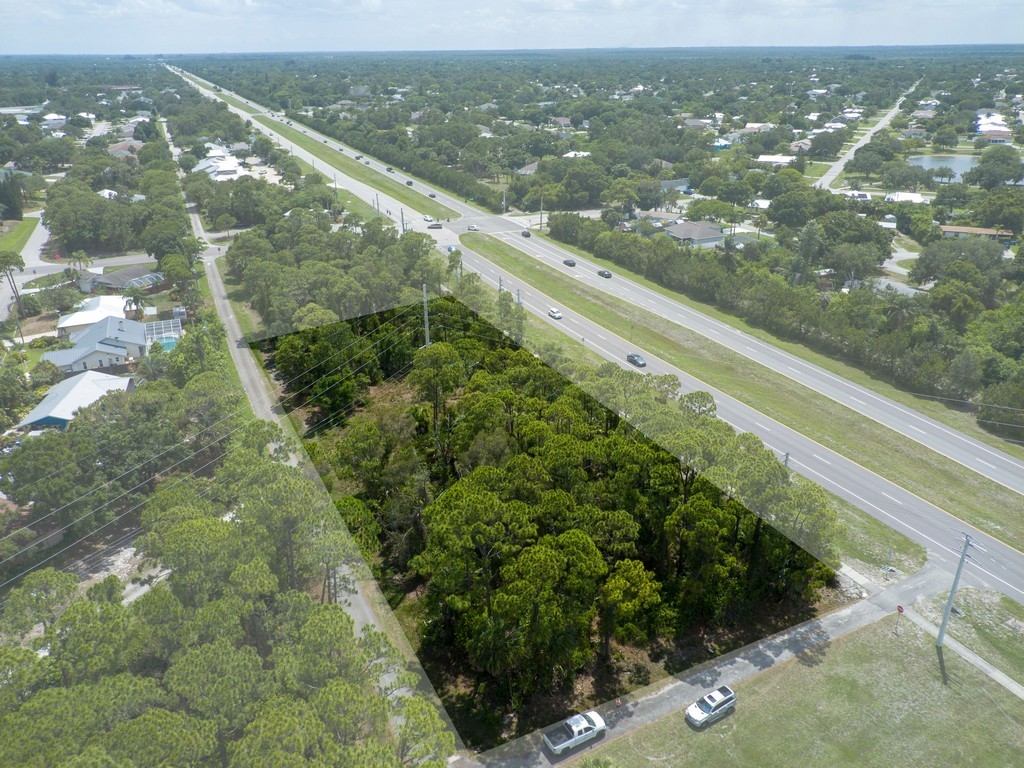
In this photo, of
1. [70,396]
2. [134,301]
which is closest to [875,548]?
[70,396]

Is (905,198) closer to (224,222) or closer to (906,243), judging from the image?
(906,243)

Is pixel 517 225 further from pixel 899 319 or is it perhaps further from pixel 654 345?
pixel 899 319

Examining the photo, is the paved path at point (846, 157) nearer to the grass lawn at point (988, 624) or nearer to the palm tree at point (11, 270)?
the grass lawn at point (988, 624)

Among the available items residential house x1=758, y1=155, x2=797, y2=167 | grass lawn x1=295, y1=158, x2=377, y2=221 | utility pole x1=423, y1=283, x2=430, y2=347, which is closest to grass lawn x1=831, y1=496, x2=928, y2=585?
utility pole x1=423, y1=283, x2=430, y2=347

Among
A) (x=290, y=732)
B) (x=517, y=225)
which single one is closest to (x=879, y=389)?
(x=290, y=732)

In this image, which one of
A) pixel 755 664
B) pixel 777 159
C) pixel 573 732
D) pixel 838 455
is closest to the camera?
pixel 573 732
